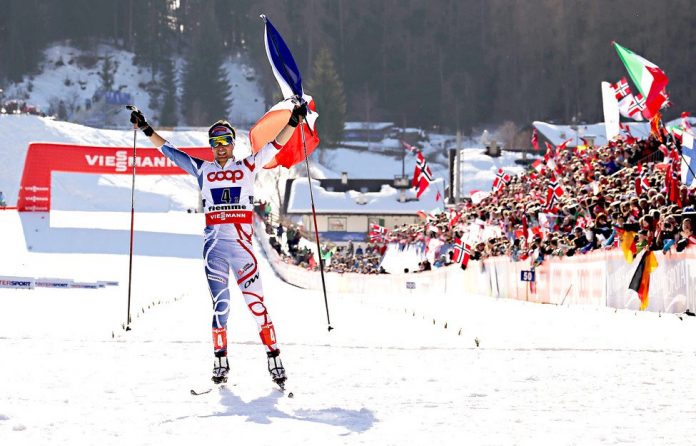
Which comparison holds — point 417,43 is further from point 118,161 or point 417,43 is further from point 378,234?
point 118,161

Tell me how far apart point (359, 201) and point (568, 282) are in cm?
5885

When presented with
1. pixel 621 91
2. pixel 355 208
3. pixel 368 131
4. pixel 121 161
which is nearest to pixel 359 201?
pixel 355 208

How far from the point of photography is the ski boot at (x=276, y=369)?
23.0 feet

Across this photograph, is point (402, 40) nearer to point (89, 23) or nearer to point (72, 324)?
point (89, 23)

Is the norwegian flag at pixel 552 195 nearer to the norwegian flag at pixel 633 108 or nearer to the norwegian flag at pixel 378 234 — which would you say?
the norwegian flag at pixel 633 108

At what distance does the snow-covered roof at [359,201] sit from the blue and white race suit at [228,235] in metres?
65.4

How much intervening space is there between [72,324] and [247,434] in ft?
22.6

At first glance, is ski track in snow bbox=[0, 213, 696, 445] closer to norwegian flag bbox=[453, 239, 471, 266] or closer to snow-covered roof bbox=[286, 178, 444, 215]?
norwegian flag bbox=[453, 239, 471, 266]

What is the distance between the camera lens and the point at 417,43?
136250 mm

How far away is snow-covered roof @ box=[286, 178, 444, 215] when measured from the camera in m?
75.0

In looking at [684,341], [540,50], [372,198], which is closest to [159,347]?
[684,341]

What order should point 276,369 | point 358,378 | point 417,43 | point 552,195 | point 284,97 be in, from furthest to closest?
point 417,43 → point 552,195 → point 284,97 → point 358,378 → point 276,369

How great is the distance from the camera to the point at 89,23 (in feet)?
494

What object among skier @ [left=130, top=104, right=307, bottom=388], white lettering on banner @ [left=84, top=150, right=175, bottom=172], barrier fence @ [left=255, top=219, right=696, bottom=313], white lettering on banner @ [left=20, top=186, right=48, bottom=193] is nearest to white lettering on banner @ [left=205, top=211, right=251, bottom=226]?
skier @ [left=130, top=104, right=307, bottom=388]
